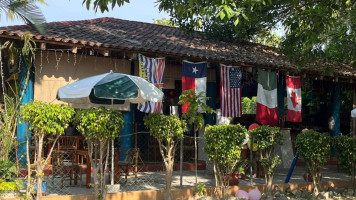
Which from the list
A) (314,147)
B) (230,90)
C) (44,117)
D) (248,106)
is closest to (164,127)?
(44,117)

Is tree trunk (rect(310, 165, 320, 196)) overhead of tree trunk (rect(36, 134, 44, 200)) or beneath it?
beneath

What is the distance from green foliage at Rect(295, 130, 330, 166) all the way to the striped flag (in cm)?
340

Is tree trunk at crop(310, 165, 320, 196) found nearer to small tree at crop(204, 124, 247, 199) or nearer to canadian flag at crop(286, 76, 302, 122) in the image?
small tree at crop(204, 124, 247, 199)

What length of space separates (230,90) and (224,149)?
413 cm

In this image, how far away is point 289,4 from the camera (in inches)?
394

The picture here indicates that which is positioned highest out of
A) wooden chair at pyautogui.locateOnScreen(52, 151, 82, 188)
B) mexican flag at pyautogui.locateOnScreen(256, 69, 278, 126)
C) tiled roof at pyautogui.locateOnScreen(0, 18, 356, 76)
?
tiled roof at pyautogui.locateOnScreen(0, 18, 356, 76)

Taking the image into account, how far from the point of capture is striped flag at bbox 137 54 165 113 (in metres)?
9.77

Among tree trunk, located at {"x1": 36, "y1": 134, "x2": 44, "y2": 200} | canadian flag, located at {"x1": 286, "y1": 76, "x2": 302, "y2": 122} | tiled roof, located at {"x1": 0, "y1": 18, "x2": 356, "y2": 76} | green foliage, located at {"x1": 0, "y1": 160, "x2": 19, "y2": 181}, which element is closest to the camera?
tree trunk, located at {"x1": 36, "y1": 134, "x2": 44, "y2": 200}

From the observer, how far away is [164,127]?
7125 millimetres

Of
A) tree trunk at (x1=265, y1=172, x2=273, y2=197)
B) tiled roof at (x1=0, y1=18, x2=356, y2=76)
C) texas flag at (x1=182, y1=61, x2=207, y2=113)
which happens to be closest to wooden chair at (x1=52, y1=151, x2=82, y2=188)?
tiled roof at (x1=0, y1=18, x2=356, y2=76)

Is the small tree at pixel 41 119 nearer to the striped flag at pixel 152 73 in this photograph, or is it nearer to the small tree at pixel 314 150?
the striped flag at pixel 152 73

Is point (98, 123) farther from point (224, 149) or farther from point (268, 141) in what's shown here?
point (268, 141)

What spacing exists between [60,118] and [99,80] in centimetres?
118

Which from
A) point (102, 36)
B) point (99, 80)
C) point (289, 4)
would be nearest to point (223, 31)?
point (289, 4)
